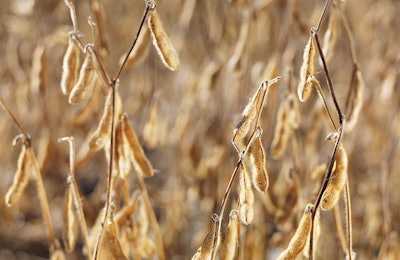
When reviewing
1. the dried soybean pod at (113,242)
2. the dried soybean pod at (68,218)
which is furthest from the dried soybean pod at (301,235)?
the dried soybean pod at (68,218)

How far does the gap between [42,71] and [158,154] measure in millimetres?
1428

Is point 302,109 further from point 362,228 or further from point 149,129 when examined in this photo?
point 149,129

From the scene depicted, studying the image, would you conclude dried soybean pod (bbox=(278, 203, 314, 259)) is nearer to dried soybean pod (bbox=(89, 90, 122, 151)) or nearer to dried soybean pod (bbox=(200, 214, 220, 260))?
dried soybean pod (bbox=(200, 214, 220, 260))

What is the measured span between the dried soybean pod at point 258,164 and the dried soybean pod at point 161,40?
9.0 inches

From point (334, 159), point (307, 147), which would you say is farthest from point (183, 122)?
point (334, 159)

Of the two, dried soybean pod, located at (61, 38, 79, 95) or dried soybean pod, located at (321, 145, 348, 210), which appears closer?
dried soybean pod, located at (321, 145, 348, 210)

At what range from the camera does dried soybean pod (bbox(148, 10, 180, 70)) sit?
1.04 meters

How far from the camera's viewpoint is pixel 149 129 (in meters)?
1.46

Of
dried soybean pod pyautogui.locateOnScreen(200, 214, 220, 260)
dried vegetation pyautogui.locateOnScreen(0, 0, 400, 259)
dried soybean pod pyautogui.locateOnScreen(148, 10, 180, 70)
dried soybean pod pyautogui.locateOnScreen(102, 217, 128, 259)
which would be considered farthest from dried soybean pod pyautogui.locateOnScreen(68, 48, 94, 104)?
dried soybean pod pyautogui.locateOnScreen(200, 214, 220, 260)

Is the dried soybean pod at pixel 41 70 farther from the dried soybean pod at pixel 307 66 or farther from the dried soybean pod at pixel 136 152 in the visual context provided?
the dried soybean pod at pixel 307 66

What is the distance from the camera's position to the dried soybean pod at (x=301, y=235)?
973 millimetres

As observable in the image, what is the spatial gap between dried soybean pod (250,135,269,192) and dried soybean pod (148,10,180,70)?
230 mm

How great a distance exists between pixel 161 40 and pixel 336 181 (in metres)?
0.39

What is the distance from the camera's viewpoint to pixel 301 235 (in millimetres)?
979
